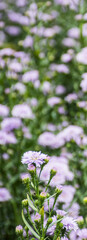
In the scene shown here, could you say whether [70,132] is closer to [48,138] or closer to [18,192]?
[48,138]

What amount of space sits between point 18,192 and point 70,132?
36 centimetres

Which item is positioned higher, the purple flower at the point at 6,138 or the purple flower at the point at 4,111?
the purple flower at the point at 4,111

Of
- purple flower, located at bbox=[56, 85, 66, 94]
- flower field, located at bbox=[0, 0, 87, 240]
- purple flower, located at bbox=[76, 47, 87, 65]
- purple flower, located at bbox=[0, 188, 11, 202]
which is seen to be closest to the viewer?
flower field, located at bbox=[0, 0, 87, 240]

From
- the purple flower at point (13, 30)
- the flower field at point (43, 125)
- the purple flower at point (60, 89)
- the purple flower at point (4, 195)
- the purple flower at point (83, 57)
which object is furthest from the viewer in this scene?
the purple flower at point (13, 30)

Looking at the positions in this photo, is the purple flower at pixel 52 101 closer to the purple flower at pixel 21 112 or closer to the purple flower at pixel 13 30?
the purple flower at pixel 21 112

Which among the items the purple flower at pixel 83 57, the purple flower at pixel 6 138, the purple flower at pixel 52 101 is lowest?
the purple flower at pixel 6 138

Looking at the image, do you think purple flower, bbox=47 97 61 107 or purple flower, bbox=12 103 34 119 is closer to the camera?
purple flower, bbox=12 103 34 119

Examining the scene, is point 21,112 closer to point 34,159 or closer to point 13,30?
point 34,159

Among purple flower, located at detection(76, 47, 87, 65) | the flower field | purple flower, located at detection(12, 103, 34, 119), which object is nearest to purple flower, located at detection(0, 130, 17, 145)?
the flower field

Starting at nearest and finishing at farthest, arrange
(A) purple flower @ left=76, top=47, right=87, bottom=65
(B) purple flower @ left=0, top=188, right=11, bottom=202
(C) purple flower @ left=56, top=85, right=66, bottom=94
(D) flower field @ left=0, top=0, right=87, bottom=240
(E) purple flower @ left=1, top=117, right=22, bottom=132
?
(D) flower field @ left=0, top=0, right=87, bottom=240 < (B) purple flower @ left=0, top=188, right=11, bottom=202 < (E) purple flower @ left=1, top=117, right=22, bottom=132 < (A) purple flower @ left=76, top=47, right=87, bottom=65 < (C) purple flower @ left=56, top=85, right=66, bottom=94

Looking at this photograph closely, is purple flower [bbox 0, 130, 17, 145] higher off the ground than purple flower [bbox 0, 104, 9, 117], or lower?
lower

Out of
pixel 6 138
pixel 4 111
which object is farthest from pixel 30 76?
pixel 6 138

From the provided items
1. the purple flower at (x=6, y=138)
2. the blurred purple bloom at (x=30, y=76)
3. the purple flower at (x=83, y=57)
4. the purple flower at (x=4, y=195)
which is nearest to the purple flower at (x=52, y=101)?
the blurred purple bloom at (x=30, y=76)

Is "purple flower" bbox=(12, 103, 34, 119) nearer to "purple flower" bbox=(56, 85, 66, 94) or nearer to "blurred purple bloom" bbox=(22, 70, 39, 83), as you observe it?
"blurred purple bloom" bbox=(22, 70, 39, 83)
